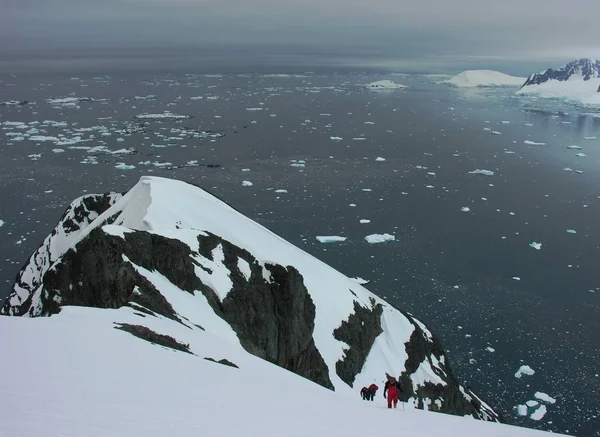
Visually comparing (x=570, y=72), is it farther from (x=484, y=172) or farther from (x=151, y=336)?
(x=151, y=336)

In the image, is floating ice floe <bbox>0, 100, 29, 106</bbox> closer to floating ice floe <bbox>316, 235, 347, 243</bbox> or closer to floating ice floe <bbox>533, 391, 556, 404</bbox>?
floating ice floe <bbox>316, 235, 347, 243</bbox>

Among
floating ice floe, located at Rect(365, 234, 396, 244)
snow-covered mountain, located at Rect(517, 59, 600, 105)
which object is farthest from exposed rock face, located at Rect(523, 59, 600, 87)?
floating ice floe, located at Rect(365, 234, 396, 244)

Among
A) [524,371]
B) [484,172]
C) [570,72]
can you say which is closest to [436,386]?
[524,371]

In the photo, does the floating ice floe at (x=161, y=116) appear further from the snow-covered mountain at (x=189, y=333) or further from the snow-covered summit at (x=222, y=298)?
the snow-covered summit at (x=222, y=298)

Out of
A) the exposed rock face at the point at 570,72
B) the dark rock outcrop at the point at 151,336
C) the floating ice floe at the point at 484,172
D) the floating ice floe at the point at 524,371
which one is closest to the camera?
the dark rock outcrop at the point at 151,336

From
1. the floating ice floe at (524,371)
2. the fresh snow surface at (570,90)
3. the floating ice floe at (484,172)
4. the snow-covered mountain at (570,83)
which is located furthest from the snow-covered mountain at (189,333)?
the snow-covered mountain at (570,83)

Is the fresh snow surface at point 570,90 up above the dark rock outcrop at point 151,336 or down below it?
above

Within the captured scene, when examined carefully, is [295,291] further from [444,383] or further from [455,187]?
[455,187]
